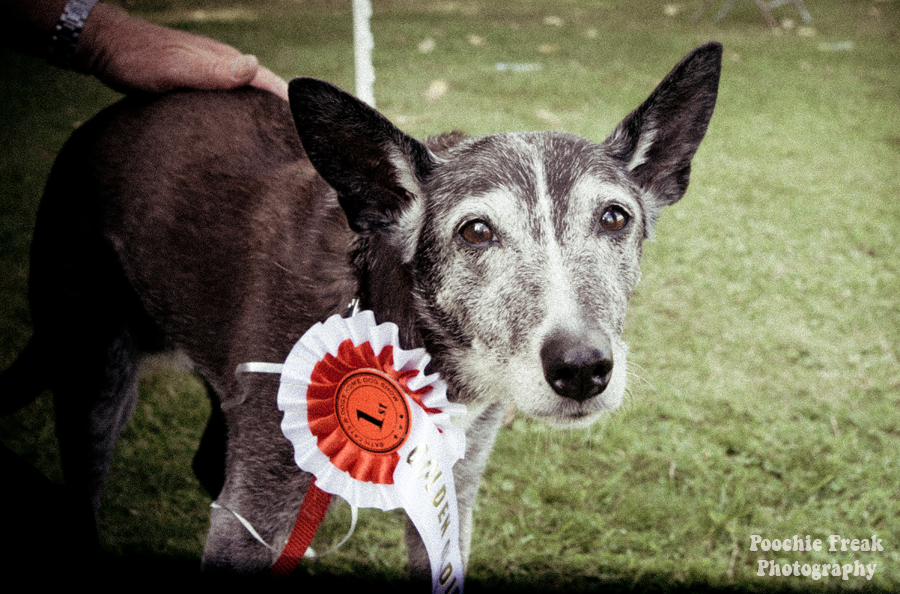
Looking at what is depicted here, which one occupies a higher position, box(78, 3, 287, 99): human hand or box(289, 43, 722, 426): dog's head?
box(78, 3, 287, 99): human hand

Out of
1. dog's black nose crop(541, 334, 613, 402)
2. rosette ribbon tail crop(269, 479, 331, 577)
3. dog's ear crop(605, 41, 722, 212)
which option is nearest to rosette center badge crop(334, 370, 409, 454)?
rosette ribbon tail crop(269, 479, 331, 577)

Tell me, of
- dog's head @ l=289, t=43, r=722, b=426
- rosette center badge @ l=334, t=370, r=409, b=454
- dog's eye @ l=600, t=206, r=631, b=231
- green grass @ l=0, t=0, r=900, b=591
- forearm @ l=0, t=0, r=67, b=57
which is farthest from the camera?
green grass @ l=0, t=0, r=900, b=591

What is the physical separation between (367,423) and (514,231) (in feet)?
2.39

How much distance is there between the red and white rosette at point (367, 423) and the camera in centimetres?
184

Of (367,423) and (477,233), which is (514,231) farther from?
(367,423)

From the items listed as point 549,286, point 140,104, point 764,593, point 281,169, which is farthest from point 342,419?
point 764,593

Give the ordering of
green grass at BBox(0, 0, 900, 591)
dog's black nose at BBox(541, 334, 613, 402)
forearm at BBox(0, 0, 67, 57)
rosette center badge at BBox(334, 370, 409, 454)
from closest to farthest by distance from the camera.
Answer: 1. dog's black nose at BBox(541, 334, 613, 402)
2. rosette center badge at BBox(334, 370, 409, 454)
3. forearm at BBox(0, 0, 67, 57)
4. green grass at BBox(0, 0, 900, 591)

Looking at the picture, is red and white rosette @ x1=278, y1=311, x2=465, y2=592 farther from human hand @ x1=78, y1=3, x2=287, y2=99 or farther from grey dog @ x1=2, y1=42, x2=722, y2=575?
human hand @ x1=78, y1=3, x2=287, y2=99

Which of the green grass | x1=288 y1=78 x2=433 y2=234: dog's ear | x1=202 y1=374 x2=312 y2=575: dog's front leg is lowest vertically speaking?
the green grass

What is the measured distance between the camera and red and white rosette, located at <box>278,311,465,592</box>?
1838 mm

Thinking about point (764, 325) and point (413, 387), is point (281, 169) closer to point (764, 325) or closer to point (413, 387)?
point (413, 387)

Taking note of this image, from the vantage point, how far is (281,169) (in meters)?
2.47

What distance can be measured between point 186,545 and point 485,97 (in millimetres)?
5650

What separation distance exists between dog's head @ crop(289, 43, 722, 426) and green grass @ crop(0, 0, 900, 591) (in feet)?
4.14
